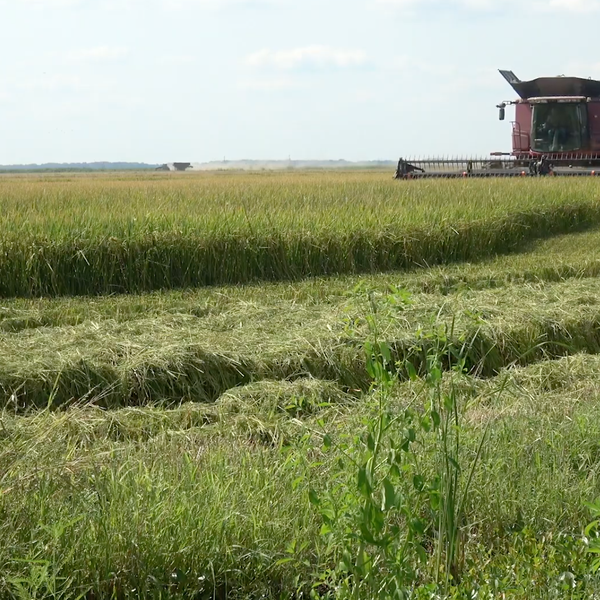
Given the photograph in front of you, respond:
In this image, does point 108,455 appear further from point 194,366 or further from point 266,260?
point 266,260

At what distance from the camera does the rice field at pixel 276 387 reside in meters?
3.00

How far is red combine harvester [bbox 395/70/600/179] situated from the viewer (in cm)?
2084

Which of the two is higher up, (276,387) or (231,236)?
(231,236)

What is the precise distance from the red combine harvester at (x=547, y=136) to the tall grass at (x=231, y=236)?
7.12m

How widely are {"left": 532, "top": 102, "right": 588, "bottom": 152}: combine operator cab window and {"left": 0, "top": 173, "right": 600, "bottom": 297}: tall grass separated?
28.0ft

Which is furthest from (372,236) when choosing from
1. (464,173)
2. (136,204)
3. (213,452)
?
(464,173)

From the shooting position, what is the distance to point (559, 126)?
2177cm

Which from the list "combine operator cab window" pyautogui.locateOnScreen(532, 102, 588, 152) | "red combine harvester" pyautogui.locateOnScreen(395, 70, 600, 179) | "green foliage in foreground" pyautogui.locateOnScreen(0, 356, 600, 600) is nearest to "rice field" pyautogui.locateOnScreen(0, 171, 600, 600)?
"green foliage in foreground" pyautogui.locateOnScreen(0, 356, 600, 600)

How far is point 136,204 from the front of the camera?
1212cm

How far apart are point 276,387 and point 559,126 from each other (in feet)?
59.6

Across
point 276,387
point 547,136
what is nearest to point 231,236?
point 276,387

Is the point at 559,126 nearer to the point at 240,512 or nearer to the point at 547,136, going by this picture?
the point at 547,136

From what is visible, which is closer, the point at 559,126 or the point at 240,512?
the point at 240,512

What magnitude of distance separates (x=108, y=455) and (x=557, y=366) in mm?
3629
